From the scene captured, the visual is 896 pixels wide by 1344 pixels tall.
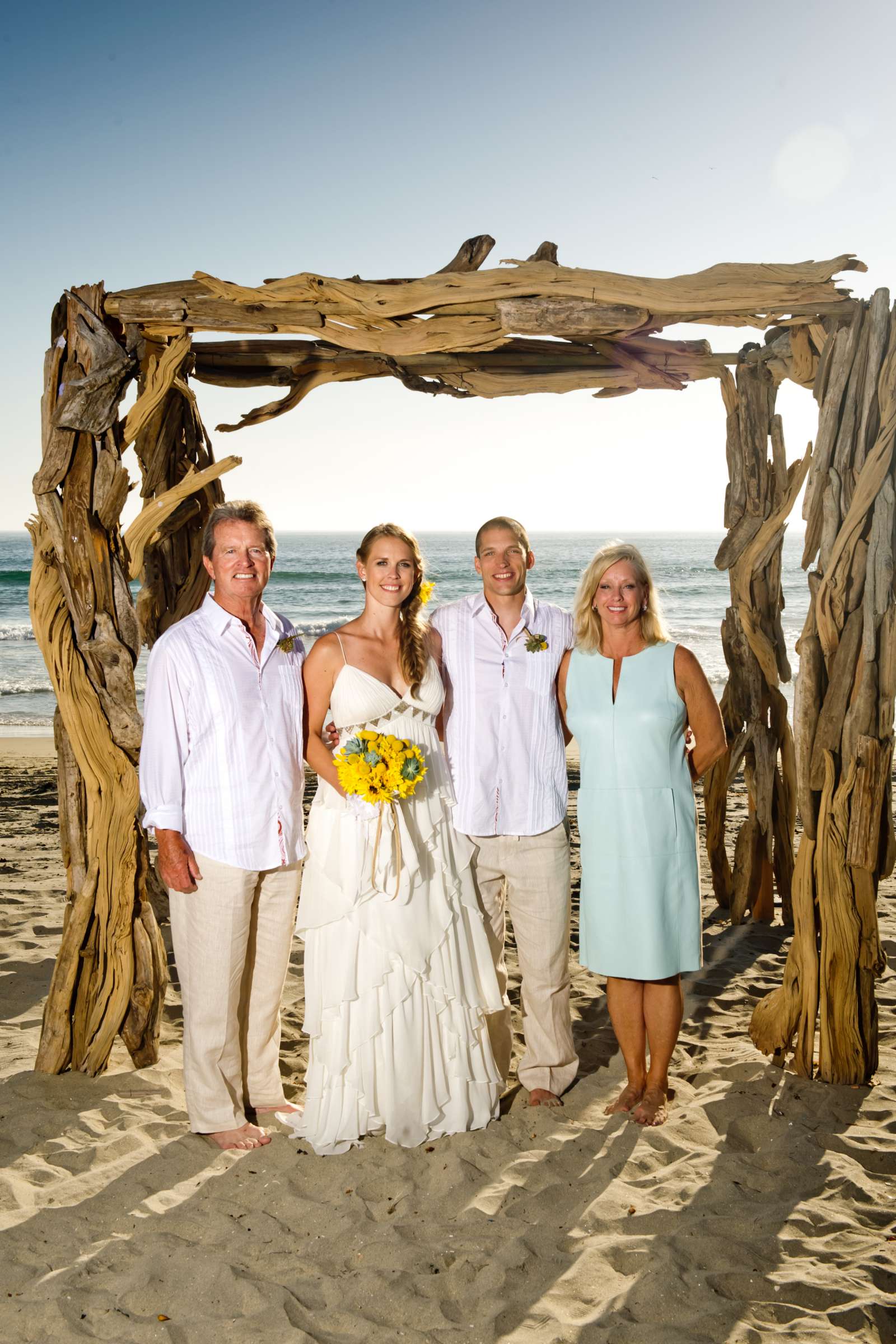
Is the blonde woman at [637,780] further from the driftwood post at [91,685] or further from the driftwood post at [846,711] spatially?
the driftwood post at [91,685]

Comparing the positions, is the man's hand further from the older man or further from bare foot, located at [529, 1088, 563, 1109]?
bare foot, located at [529, 1088, 563, 1109]

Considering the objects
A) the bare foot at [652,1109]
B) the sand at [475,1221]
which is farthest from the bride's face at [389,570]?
the bare foot at [652,1109]

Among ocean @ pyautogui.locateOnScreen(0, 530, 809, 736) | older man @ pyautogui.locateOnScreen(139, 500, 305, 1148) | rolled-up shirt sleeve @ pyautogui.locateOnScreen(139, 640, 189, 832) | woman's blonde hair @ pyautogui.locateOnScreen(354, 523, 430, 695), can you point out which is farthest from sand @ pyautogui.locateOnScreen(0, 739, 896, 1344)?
ocean @ pyautogui.locateOnScreen(0, 530, 809, 736)

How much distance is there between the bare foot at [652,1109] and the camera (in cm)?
331

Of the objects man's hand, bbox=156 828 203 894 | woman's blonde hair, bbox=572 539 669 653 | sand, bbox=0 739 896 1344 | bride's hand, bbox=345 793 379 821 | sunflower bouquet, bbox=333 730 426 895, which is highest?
woman's blonde hair, bbox=572 539 669 653

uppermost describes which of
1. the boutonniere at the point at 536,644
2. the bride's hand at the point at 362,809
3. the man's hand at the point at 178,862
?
the boutonniere at the point at 536,644

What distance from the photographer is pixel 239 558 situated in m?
3.10

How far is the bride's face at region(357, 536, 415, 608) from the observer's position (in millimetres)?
3152

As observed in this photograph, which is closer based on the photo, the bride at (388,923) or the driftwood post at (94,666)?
the bride at (388,923)

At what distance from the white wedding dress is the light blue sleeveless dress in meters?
0.47

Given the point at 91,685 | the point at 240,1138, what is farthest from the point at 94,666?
the point at 240,1138

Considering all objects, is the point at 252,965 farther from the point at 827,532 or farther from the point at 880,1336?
the point at 827,532

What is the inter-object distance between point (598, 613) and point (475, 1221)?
6.25 feet

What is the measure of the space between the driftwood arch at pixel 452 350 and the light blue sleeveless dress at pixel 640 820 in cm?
70
